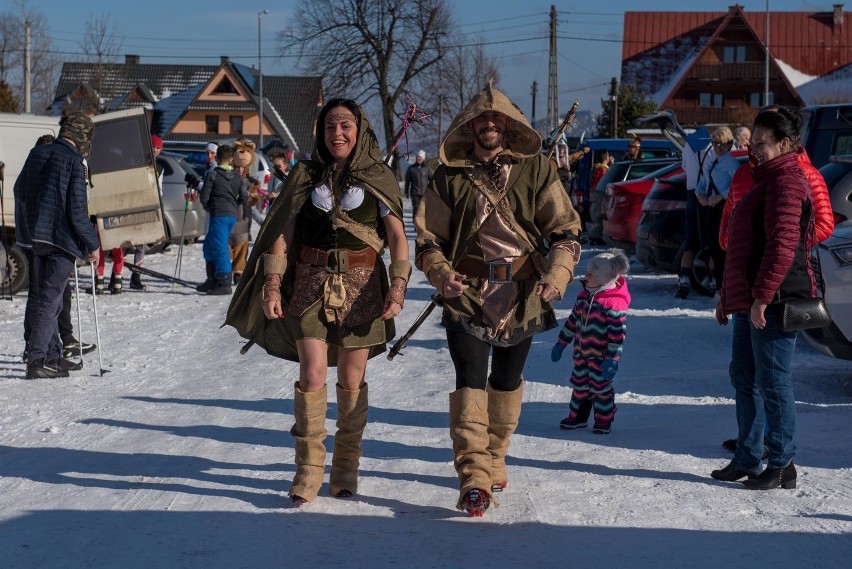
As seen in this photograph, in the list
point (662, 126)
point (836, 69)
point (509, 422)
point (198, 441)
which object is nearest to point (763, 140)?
point (509, 422)

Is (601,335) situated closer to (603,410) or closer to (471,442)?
(603,410)

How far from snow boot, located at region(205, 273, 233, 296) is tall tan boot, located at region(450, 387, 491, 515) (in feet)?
34.0

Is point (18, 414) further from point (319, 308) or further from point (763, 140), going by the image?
point (763, 140)

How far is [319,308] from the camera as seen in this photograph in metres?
5.59

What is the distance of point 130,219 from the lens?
15109mm

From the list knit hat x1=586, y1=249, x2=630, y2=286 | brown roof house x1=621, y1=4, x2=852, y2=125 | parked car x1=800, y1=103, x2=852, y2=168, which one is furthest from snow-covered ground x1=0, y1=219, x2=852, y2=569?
brown roof house x1=621, y1=4, x2=852, y2=125

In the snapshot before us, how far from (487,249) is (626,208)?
11.9 m

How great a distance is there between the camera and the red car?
17031 millimetres

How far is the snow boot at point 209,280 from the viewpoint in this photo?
51.0 feet

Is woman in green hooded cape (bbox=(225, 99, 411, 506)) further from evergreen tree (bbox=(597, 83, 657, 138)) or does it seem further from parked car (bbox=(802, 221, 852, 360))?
evergreen tree (bbox=(597, 83, 657, 138))

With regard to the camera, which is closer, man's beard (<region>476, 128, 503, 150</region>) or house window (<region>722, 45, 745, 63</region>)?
man's beard (<region>476, 128, 503, 150</region>)

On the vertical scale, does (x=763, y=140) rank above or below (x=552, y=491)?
above

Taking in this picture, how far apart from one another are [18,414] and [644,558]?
15.3 ft

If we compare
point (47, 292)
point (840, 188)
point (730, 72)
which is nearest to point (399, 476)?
point (47, 292)
